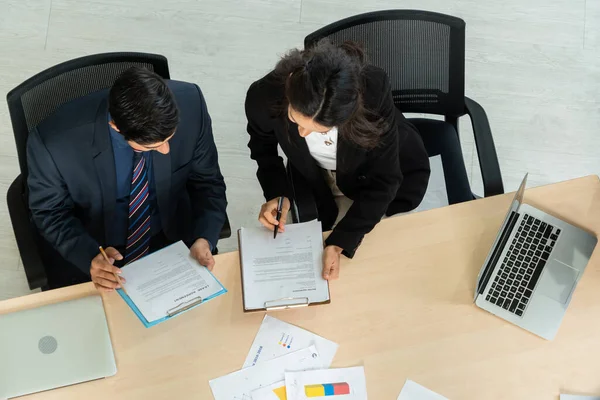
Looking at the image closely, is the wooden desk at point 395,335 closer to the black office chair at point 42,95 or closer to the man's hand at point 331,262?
the man's hand at point 331,262

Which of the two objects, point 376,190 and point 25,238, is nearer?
point 25,238

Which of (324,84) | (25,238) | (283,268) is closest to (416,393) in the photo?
(283,268)

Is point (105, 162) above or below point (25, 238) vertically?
above

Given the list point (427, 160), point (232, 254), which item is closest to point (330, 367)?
point (232, 254)

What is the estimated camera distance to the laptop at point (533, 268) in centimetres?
186

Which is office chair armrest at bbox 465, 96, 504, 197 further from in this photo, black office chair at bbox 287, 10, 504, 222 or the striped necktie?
the striped necktie

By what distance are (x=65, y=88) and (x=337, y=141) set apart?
2.73 feet

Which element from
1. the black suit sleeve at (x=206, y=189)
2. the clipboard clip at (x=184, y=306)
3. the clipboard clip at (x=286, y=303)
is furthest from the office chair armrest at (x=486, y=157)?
the clipboard clip at (x=184, y=306)

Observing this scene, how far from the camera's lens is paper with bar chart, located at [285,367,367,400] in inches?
68.7

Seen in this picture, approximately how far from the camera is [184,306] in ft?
5.77

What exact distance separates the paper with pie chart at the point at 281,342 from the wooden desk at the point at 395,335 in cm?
2

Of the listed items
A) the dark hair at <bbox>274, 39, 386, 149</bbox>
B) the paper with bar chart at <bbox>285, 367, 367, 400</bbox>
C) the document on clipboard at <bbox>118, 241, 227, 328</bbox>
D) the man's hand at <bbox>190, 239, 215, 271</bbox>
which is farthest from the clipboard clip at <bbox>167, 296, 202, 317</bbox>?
the dark hair at <bbox>274, 39, 386, 149</bbox>

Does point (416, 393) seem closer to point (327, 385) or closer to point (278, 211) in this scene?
point (327, 385)

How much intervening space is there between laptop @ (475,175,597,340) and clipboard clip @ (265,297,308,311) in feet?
1.73
